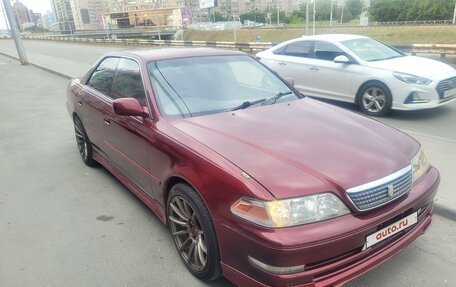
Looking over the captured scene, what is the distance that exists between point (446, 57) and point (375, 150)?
1461 cm

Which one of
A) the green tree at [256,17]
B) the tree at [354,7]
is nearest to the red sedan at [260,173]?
the green tree at [256,17]

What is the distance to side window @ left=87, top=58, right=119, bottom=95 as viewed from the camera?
4.41 m

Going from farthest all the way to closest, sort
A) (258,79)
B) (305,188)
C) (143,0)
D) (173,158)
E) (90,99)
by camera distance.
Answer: (143,0) → (90,99) → (258,79) → (173,158) → (305,188)

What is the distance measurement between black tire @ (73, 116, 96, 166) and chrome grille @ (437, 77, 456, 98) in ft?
18.2

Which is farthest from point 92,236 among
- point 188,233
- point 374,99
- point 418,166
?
point 374,99

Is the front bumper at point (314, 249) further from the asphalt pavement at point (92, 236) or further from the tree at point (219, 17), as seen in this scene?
the tree at point (219, 17)

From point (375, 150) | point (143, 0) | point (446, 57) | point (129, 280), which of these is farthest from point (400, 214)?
point (143, 0)

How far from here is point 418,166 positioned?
2.77m

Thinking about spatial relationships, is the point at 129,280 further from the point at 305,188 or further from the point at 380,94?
the point at 380,94

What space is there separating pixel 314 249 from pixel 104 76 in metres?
3.44

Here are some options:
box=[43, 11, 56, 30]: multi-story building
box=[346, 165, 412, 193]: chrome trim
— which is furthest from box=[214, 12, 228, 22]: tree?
box=[346, 165, 412, 193]: chrome trim

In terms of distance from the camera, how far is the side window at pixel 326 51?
768cm

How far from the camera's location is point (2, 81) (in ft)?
49.5

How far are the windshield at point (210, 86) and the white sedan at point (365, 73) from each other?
3.60 meters
